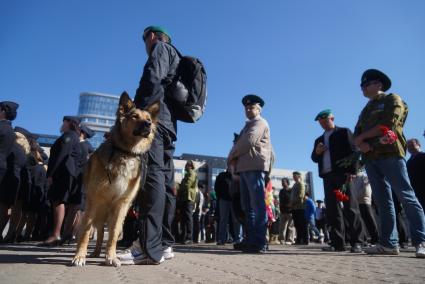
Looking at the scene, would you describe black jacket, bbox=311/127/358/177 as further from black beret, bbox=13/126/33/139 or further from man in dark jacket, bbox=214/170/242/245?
black beret, bbox=13/126/33/139

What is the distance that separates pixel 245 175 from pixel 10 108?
5284mm

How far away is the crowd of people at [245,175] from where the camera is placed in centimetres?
346

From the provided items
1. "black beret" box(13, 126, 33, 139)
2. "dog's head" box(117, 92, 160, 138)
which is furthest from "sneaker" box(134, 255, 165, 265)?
"black beret" box(13, 126, 33, 139)

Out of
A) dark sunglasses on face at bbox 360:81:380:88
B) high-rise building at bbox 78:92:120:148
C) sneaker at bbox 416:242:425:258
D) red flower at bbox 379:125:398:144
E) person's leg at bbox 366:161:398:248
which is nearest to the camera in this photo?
sneaker at bbox 416:242:425:258

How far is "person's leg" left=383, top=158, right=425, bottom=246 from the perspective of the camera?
4.26m

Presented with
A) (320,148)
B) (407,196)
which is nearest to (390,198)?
(407,196)

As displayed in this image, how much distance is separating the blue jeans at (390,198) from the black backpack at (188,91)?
290 centimetres

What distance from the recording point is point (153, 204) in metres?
3.27

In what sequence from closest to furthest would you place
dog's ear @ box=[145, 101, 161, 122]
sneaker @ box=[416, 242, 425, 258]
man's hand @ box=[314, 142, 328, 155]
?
dog's ear @ box=[145, 101, 161, 122] < sneaker @ box=[416, 242, 425, 258] < man's hand @ box=[314, 142, 328, 155]

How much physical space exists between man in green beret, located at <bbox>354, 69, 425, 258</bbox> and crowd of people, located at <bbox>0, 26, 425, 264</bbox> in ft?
0.05

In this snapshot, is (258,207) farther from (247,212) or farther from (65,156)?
(65,156)

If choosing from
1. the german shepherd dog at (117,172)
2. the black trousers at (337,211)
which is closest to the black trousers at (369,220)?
the black trousers at (337,211)

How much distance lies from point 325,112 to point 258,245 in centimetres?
308

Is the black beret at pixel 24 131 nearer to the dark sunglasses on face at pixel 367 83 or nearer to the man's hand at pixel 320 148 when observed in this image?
the man's hand at pixel 320 148
